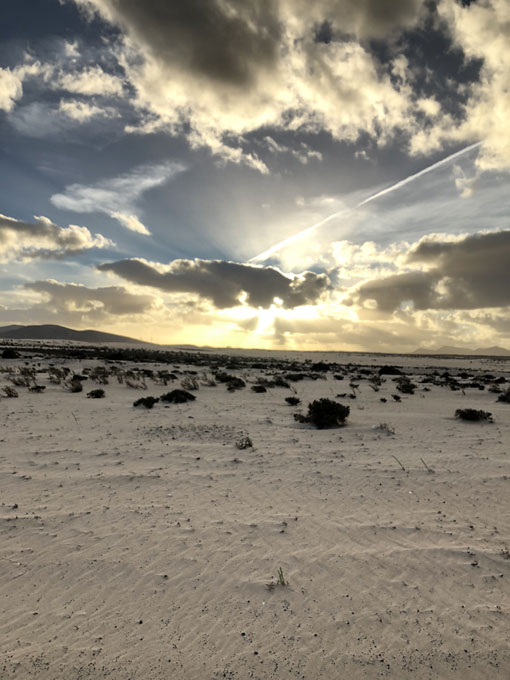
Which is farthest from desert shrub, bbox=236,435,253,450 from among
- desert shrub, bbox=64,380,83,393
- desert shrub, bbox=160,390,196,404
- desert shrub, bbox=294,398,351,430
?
desert shrub, bbox=64,380,83,393

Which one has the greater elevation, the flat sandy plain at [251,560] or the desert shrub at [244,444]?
the desert shrub at [244,444]

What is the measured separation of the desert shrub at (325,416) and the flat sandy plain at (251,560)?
7.08ft

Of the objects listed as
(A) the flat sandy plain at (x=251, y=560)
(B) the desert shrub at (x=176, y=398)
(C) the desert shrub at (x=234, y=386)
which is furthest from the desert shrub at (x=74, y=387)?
(A) the flat sandy plain at (x=251, y=560)

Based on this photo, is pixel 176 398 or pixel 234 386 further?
pixel 234 386

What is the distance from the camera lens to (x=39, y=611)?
3.29 m

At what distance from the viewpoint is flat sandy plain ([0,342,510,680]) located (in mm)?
2889

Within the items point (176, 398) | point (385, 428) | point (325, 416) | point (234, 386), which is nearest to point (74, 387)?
point (176, 398)

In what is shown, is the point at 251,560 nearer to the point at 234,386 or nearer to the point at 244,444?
the point at 244,444

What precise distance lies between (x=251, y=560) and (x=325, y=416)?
7.10 meters

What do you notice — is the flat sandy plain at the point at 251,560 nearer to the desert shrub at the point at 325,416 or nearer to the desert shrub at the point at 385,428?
the desert shrub at the point at 385,428

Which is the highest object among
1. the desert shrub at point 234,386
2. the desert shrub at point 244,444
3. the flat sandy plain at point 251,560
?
the desert shrub at point 234,386

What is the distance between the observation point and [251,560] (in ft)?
13.3

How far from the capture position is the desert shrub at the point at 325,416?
35.2 ft

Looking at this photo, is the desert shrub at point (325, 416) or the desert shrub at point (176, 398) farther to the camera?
the desert shrub at point (176, 398)
